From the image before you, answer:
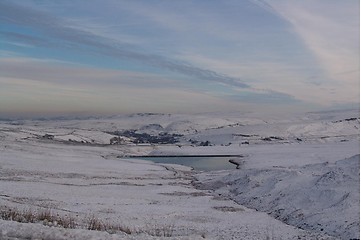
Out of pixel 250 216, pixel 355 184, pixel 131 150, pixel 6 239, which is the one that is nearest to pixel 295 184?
pixel 355 184

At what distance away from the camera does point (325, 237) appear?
23641 millimetres

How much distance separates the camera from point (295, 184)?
38625 millimetres

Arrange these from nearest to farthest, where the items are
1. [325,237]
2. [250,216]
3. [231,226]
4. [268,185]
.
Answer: [325,237], [231,226], [250,216], [268,185]

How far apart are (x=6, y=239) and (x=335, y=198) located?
24585 mm

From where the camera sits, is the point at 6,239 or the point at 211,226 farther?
the point at 211,226

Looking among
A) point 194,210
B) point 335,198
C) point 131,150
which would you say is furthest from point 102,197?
point 131,150

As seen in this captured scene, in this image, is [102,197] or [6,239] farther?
[102,197]

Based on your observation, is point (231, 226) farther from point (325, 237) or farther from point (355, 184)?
point (355, 184)

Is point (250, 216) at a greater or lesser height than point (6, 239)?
lesser

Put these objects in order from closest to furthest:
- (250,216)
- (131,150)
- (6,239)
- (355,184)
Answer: (6,239)
(250,216)
(355,184)
(131,150)

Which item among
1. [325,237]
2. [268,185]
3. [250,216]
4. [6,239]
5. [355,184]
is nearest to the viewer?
[6,239]

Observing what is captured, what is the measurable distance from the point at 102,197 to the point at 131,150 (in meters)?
71.4

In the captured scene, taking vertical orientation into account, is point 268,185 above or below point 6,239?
below

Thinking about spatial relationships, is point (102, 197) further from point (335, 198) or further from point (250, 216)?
point (335, 198)
